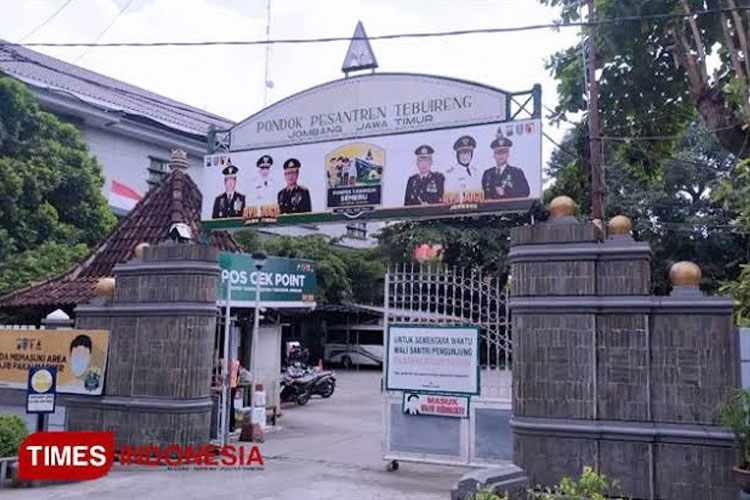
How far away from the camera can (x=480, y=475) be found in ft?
18.2

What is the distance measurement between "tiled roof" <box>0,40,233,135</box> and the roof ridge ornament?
1151 centimetres

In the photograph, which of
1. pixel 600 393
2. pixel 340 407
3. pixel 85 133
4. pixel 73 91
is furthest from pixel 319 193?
pixel 73 91

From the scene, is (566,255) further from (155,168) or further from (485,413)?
(155,168)

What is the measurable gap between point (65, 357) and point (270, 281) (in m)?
4.26

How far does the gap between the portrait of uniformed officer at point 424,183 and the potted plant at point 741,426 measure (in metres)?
4.08

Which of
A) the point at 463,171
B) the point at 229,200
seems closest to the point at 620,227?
the point at 463,171

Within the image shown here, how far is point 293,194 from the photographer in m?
10.2

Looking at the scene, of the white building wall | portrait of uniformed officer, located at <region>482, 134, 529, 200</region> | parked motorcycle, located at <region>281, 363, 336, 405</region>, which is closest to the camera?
portrait of uniformed officer, located at <region>482, 134, 529, 200</region>

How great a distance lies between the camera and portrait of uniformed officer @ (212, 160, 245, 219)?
1055 centimetres

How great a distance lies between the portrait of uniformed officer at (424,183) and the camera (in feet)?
30.0

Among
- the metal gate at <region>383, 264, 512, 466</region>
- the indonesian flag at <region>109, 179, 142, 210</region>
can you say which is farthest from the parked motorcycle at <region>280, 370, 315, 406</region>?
the indonesian flag at <region>109, 179, 142, 210</region>

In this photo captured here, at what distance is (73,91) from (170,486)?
60.5 feet

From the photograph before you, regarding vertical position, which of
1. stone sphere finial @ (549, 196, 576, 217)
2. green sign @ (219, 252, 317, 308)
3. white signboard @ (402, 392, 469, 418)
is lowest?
white signboard @ (402, 392, 469, 418)

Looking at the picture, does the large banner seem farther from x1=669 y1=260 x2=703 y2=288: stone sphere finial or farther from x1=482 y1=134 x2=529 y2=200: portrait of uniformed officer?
x1=669 y1=260 x2=703 y2=288: stone sphere finial
